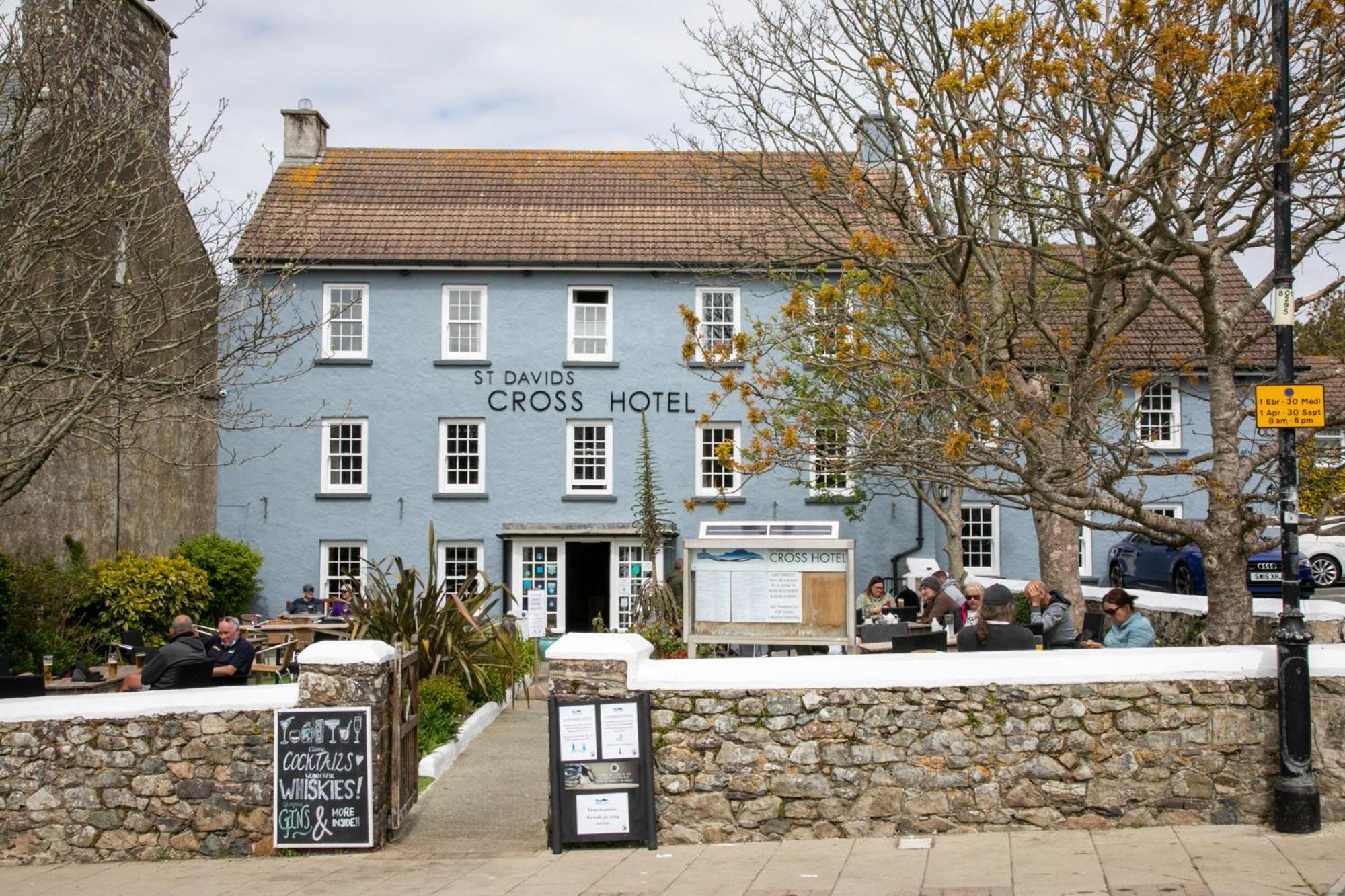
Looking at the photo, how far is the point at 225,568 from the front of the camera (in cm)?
2634

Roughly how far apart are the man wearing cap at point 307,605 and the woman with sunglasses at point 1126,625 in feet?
56.3

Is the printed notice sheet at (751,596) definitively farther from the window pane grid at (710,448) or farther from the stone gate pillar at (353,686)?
the window pane grid at (710,448)

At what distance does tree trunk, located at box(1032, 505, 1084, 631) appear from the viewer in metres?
18.8

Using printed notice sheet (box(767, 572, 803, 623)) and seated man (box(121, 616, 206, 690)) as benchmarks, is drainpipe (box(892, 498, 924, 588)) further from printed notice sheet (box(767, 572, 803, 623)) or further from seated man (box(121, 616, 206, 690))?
seated man (box(121, 616, 206, 690))

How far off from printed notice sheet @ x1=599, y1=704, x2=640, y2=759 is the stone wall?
96.5 inches

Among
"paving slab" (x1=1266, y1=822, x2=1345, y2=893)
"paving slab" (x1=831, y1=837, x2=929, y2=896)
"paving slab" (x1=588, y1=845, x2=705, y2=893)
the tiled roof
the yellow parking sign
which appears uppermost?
the tiled roof

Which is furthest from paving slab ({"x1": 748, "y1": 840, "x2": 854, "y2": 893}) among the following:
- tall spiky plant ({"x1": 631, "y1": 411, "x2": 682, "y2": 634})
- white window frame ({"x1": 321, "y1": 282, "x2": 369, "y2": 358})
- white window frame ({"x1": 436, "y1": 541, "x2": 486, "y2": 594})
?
white window frame ({"x1": 321, "y1": 282, "x2": 369, "y2": 358})

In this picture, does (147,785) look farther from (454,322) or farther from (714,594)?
(454,322)

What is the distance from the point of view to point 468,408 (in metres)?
28.2

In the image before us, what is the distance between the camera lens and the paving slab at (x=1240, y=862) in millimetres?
7816

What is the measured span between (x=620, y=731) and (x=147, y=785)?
137 inches

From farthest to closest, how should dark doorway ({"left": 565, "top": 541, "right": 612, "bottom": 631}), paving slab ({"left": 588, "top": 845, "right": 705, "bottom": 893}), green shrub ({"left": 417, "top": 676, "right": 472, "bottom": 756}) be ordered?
dark doorway ({"left": 565, "top": 541, "right": 612, "bottom": 631})
green shrub ({"left": 417, "top": 676, "right": 472, "bottom": 756})
paving slab ({"left": 588, "top": 845, "right": 705, "bottom": 893})

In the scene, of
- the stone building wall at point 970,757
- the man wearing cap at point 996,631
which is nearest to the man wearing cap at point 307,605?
the man wearing cap at point 996,631

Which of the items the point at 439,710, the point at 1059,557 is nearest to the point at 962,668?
the point at 439,710
